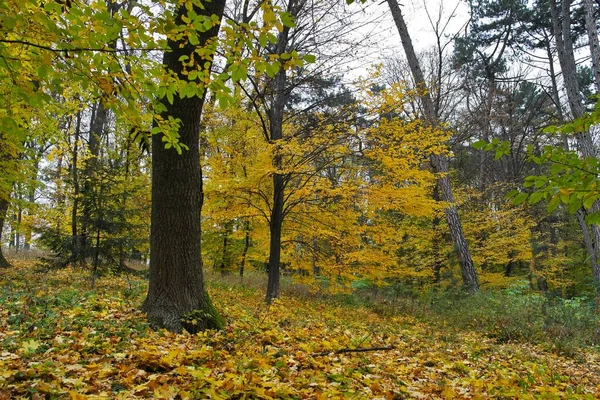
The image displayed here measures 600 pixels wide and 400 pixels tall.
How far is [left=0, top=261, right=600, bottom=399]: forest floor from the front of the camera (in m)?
2.62

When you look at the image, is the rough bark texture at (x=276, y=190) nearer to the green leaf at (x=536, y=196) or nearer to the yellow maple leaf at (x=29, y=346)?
the yellow maple leaf at (x=29, y=346)

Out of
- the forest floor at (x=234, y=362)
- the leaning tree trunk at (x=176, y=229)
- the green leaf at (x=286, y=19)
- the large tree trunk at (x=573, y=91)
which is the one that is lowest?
the forest floor at (x=234, y=362)

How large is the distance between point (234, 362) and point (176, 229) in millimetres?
2146

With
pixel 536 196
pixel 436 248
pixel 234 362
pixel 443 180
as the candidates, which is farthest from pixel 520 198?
pixel 436 248

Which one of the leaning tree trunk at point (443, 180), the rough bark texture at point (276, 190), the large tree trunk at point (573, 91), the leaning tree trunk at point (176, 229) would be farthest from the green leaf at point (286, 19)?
the large tree trunk at point (573, 91)

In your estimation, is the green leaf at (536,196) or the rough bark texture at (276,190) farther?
the rough bark texture at (276,190)

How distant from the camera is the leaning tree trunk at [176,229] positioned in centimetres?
484

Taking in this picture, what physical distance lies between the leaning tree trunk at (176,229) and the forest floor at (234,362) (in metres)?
Answer: 0.33

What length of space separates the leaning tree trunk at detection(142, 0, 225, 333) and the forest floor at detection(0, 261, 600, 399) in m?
0.33

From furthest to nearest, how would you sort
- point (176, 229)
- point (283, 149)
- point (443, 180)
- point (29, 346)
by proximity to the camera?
point (443, 180) → point (283, 149) → point (176, 229) → point (29, 346)

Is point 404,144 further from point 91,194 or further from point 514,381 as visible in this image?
point 91,194

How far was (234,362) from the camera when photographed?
3.37m

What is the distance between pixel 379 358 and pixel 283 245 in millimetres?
6528

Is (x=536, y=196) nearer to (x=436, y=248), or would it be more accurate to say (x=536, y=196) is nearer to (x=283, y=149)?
(x=283, y=149)
